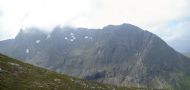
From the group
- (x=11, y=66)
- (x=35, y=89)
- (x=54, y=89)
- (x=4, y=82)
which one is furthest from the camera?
(x=11, y=66)

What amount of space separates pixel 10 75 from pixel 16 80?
307cm

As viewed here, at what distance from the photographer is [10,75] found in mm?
85062

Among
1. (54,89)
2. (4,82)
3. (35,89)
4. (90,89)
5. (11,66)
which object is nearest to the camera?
(4,82)

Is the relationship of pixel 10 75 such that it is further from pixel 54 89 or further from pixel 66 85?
pixel 66 85

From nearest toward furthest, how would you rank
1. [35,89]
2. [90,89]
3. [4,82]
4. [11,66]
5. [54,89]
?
[4,82], [35,89], [54,89], [11,66], [90,89]

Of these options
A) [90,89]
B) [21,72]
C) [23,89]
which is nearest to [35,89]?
[23,89]

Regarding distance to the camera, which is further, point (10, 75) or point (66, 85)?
point (66, 85)

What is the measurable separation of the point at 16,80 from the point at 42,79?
14.0 metres

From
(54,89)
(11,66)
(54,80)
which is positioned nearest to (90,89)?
(54,80)

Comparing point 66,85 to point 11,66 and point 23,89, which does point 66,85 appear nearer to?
point 11,66

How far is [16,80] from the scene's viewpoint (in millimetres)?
83062

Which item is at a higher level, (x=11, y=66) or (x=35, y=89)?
(x=11, y=66)

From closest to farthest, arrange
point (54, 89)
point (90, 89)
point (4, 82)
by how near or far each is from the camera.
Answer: point (4, 82), point (54, 89), point (90, 89)

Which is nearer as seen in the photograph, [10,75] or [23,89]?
[23,89]
